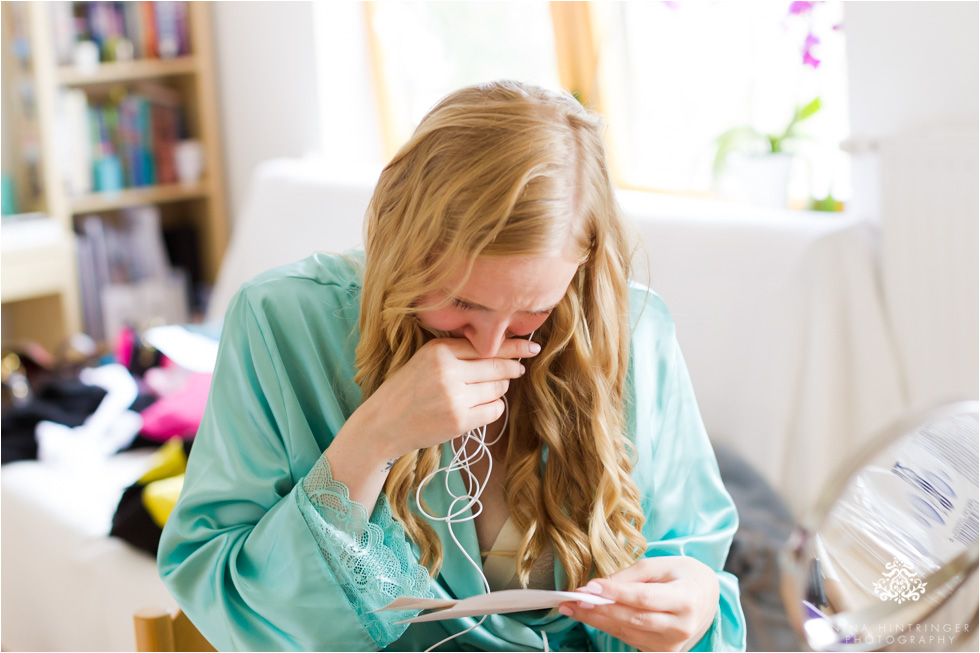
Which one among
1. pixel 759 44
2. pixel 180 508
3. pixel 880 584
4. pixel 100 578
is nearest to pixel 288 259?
pixel 100 578

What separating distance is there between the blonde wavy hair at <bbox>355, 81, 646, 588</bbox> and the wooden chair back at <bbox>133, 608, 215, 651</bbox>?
32cm

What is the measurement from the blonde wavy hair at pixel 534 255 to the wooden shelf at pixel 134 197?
260cm

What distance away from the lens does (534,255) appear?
0.85 m

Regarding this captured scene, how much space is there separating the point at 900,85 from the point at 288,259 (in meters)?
1.51

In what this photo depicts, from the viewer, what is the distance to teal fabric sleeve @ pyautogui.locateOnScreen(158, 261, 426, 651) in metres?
0.90

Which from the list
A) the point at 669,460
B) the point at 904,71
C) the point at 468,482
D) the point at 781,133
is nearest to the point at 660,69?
the point at 781,133

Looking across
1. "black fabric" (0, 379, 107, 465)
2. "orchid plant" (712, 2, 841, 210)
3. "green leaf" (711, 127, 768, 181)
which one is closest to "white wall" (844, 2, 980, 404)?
"orchid plant" (712, 2, 841, 210)

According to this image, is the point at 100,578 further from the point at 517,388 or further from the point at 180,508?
the point at 517,388

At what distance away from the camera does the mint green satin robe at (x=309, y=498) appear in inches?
35.6

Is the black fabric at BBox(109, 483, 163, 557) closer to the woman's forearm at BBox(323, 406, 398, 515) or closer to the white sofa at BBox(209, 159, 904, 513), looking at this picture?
the white sofa at BBox(209, 159, 904, 513)

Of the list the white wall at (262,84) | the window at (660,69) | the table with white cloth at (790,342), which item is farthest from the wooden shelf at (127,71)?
the table with white cloth at (790,342)

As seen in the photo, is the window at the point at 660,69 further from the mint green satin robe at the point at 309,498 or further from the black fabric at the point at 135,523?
the black fabric at the point at 135,523

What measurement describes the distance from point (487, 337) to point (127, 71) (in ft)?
9.19

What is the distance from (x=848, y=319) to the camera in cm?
160
